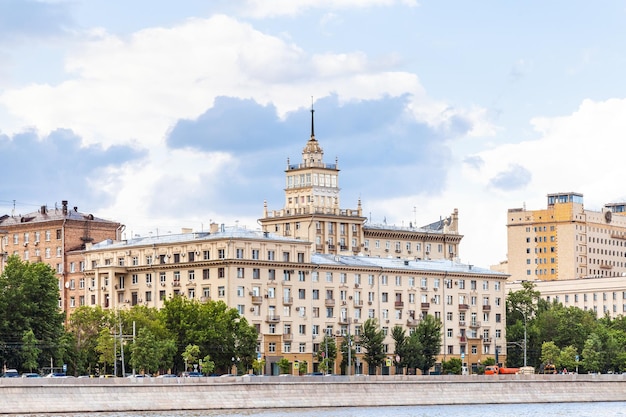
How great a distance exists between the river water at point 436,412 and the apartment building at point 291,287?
3475 cm

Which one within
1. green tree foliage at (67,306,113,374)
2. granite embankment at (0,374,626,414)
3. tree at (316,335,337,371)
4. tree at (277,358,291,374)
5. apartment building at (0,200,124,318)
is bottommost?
granite embankment at (0,374,626,414)

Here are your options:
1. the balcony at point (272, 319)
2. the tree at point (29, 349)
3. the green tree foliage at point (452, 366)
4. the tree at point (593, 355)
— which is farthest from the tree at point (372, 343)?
the tree at point (29, 349)

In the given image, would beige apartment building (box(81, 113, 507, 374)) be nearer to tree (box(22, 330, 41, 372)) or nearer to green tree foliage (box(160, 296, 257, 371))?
green tree foliage (box(160, 296, 257, 371))

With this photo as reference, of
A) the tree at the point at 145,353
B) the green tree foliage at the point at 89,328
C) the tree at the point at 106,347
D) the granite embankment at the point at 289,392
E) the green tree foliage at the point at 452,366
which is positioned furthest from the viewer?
the green tree foliage at the point at 452,366

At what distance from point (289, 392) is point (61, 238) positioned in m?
68.9

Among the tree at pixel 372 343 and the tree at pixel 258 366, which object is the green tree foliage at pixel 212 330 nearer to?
the tree at pixel 258 366

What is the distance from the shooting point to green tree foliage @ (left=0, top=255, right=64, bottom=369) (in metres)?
140

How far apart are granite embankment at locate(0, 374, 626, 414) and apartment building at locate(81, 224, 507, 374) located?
31.3 metres

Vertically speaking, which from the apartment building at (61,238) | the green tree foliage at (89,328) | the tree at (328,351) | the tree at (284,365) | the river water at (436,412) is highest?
the apartment building at (61,238)

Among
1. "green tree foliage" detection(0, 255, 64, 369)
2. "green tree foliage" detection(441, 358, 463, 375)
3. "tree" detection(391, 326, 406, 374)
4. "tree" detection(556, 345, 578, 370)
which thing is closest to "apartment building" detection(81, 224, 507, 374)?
"green tree foliage" detection(441, 358, 463, 375)

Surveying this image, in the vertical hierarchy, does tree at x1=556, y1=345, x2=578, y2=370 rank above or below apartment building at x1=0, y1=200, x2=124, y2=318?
below

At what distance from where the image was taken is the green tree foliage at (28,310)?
14012cm

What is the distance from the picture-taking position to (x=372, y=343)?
169 m

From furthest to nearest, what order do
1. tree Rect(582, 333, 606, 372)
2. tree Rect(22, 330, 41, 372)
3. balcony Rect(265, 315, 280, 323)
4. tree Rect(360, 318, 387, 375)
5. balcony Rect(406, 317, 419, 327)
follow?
1. tree Rect(582, 333, 606, 372)
2. balcony Rect(406, 317, 419, 327)
3. tree Rect(360, 318, 387, 375)
4. balcony Rect(265, 315, 280, 323)
5. tree Rect(22, 330, 41, 372)
